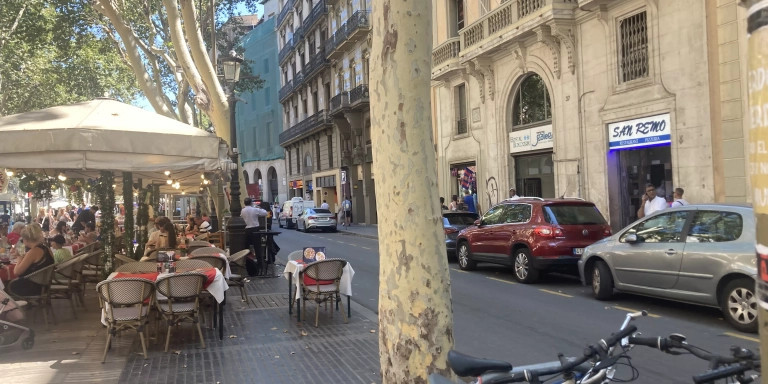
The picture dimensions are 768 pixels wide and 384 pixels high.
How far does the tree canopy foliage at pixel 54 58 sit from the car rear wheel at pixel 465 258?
44.3 feet

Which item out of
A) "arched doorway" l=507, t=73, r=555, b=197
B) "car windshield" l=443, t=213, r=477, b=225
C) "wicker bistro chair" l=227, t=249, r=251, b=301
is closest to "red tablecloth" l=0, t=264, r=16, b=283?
"wicker bistro chair" l=227, t=249, r=251, b=301

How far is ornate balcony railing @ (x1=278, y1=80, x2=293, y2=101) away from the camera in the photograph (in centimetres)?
5235

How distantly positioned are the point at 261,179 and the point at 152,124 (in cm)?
5752

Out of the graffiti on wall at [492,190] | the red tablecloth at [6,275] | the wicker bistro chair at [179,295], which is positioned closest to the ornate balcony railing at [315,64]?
the graffiti on wall at [492,190]

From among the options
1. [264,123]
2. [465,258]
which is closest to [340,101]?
[465,258]

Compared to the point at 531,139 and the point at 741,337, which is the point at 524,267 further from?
the point at 531,139

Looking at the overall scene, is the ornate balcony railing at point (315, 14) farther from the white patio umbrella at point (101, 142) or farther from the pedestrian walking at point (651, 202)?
the white patio umbrella at point (101, 142)

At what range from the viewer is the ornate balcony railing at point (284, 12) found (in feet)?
170

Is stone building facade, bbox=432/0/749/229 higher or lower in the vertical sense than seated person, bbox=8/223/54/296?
higher

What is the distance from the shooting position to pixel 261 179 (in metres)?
64.5

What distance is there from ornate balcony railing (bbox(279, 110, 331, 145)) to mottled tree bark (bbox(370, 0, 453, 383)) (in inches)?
1459

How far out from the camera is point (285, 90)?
177 ft

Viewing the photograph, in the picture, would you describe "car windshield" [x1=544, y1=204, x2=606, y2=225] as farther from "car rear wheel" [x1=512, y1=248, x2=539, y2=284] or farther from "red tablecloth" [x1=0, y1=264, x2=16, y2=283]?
"red tablecloth" [x1=0, y1=264, x2=16, y2=283]

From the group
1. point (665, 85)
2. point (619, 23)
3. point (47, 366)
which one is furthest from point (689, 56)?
point (47, 366)
